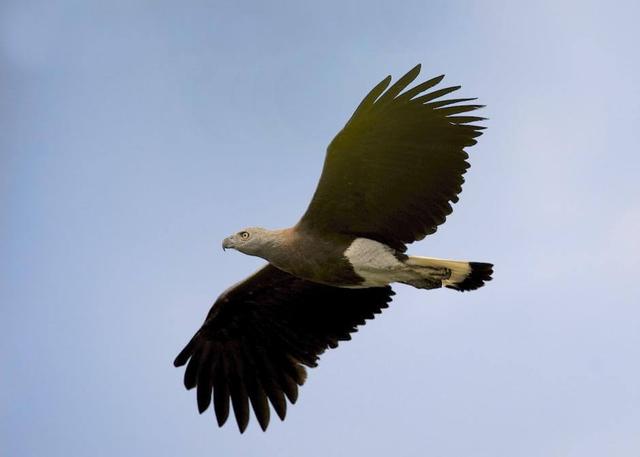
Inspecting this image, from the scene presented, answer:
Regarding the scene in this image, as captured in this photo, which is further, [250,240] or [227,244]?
[227,244]

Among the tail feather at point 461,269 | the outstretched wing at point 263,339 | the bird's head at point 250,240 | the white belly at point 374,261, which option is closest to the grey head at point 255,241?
the bird's head at point 250,240

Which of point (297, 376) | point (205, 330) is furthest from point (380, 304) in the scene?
point (205, 330)

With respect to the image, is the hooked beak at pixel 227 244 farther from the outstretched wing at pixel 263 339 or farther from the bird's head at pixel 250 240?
the outstretched wing at pixel 263 339

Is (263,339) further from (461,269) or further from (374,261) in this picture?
(461,269)

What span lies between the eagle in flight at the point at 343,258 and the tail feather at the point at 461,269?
0.01 m

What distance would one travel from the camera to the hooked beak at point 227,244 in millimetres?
11969

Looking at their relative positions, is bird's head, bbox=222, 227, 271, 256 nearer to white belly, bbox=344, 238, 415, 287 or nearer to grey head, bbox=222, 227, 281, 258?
grey head, bbox=222, 227, 281, 258

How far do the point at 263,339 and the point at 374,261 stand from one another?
2.36 metres

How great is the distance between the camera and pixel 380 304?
12.6 meters

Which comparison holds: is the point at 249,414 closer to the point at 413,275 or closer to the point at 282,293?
the point at 282,293

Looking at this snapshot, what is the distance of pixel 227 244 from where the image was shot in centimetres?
1203

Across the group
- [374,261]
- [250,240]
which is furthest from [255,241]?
[374,261]

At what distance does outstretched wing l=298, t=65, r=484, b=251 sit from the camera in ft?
35.2

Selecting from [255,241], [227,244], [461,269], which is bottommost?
[461,269]
